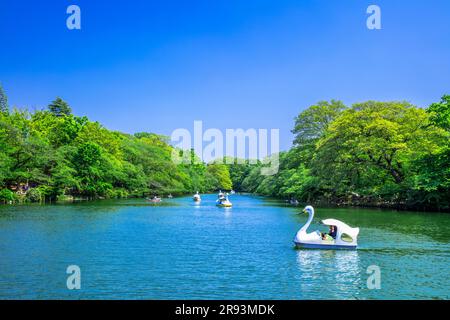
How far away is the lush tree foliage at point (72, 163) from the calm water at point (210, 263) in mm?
24830

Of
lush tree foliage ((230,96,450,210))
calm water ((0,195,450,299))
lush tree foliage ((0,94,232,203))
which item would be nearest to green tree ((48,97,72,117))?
lush tree foliage ((0,94,232,203))

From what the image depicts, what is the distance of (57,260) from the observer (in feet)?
52.7

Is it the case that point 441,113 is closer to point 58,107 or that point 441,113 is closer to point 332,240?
point 332,240

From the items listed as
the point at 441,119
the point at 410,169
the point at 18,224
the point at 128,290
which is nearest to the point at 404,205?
the point at 410,169

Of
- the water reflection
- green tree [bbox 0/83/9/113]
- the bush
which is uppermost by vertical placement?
green tree [bbox 0/83/9/113]

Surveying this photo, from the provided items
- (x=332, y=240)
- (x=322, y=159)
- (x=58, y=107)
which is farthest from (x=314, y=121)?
(x=58, y=107)

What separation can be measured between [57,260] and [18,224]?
38.0 ft

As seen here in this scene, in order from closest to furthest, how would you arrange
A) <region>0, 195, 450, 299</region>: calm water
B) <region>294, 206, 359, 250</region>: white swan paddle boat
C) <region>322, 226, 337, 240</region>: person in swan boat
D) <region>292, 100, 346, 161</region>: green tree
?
1. <region>0, 195, 450, 299</region>: calm water
2. <region>294, 206, 359, 250</region>: white swan paddle boat
3. <region>322, 226, 337, 240</region>: person in swan boat
4. <region>292, 100, 346, 161</region>: green tree

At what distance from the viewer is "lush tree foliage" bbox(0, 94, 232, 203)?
159 ft

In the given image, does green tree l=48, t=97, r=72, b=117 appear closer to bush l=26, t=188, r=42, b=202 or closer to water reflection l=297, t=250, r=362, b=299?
bush l=26, t=188, r=42, b=202

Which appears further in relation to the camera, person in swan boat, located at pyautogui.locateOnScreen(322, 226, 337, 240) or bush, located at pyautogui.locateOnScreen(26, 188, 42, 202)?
bush, located at pyautogui.locateOnScreen(26, 188, 42, 202)

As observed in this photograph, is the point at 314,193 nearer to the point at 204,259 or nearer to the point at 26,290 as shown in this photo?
the point at 204,259

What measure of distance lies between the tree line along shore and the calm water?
14.8 metres

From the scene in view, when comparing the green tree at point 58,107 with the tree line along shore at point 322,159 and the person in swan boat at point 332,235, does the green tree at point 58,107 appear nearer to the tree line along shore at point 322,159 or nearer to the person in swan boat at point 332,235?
the tree line along shore at point 322,159
